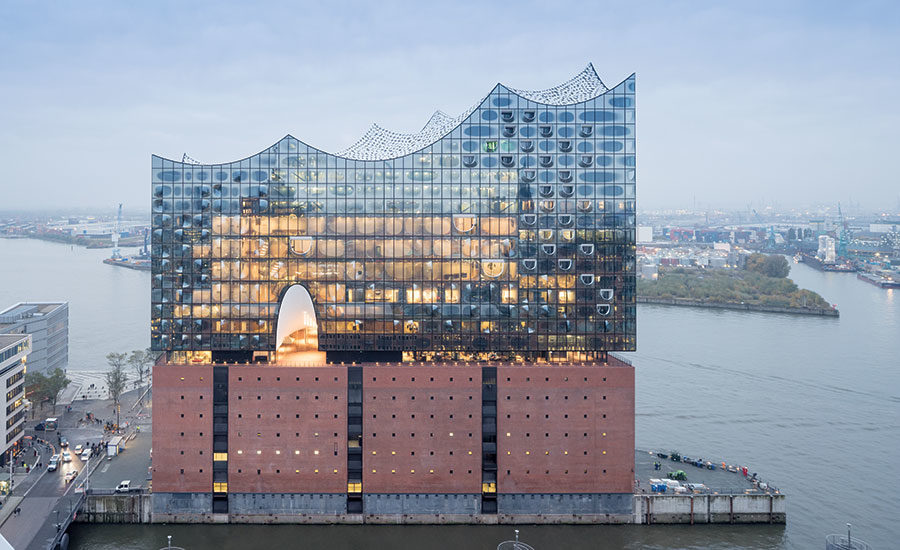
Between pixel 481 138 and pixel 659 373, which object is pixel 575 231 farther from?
pixel 659 373

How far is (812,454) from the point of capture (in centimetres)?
4994

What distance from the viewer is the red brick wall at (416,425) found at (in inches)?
1596

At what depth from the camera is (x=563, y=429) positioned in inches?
1604

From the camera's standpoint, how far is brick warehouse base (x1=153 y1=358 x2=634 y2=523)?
132ft

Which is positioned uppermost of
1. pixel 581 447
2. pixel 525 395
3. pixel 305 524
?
pixel 525 395

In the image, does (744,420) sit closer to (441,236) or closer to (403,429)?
(403,429)

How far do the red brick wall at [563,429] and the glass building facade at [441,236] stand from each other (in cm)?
224

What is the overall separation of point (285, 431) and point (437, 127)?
2555cm

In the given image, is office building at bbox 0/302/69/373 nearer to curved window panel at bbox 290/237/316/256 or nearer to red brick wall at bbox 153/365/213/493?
red brick wall at bbox 153/365/213/493

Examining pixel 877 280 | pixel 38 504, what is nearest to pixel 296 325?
pixel 38 504

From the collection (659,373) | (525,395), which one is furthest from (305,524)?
(659,373)

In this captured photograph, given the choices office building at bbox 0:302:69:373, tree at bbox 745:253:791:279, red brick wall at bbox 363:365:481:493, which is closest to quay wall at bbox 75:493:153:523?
red brick wall at bbox 363:365:481:493

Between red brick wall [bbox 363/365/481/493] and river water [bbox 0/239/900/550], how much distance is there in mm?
2666

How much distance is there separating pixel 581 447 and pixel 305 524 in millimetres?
16226
